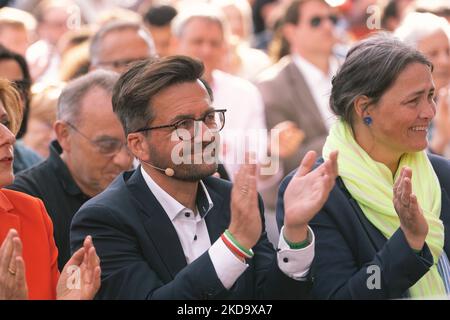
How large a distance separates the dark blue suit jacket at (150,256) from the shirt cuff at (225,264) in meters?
0.02

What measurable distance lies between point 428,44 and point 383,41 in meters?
2.48

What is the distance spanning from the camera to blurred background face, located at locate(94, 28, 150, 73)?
6.97 meters

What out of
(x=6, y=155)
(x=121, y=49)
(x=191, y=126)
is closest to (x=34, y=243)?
(x=6, y=155)

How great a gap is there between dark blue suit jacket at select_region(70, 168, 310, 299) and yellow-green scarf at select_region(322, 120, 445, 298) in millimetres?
436

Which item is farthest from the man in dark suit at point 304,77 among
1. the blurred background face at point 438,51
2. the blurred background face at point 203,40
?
the blurred background face at point 438,51

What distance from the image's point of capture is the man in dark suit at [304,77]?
7.52 metres

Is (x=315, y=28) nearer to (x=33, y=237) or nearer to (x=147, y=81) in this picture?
(x=147, y=81)

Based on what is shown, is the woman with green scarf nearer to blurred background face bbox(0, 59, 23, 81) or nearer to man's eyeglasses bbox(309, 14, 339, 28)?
blurred background face bbox(0, 59, 23, 81)

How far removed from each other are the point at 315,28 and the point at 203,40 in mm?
947

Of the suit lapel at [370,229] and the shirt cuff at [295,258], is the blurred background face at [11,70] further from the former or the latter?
the shirt cuff at [295,258]

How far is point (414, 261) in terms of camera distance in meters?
3.99

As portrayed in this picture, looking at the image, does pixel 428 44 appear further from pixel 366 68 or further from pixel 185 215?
pixel 185 215

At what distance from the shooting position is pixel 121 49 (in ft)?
23.0

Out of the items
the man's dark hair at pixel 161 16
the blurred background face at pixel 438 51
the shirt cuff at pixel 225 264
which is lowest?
the man's dark hair at pixel 161 16
